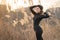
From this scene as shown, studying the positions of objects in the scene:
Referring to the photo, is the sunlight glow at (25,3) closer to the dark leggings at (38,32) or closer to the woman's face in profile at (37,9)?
the woman's face in profile at (37,9)

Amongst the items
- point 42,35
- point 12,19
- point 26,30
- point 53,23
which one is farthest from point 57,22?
point 12,19

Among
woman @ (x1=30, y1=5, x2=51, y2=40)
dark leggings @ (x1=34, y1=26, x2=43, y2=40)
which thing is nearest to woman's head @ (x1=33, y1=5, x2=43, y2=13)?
woman @ (x1=30, y1=5, x2=51, y2=40)

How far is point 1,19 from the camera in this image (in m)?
2.70

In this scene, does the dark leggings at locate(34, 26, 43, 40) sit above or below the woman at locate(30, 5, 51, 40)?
below

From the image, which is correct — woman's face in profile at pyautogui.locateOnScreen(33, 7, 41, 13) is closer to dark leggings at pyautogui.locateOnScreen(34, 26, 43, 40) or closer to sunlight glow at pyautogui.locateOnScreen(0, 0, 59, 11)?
sunlight glow at pyautogui.locateOnScreen(0, 0, 59, 11)

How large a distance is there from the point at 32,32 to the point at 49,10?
1.45ft

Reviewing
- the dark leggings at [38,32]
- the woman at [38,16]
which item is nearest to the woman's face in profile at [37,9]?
the woman at [38,16]

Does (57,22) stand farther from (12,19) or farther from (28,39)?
(12,19)

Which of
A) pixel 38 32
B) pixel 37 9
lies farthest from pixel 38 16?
pixel 38 32

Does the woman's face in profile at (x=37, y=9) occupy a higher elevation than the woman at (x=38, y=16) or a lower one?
higher

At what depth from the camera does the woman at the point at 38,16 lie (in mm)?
2695

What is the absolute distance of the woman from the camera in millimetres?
2695

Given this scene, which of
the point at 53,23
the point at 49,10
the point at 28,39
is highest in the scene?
the point at 49,10

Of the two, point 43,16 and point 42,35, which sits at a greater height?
point 43,16
